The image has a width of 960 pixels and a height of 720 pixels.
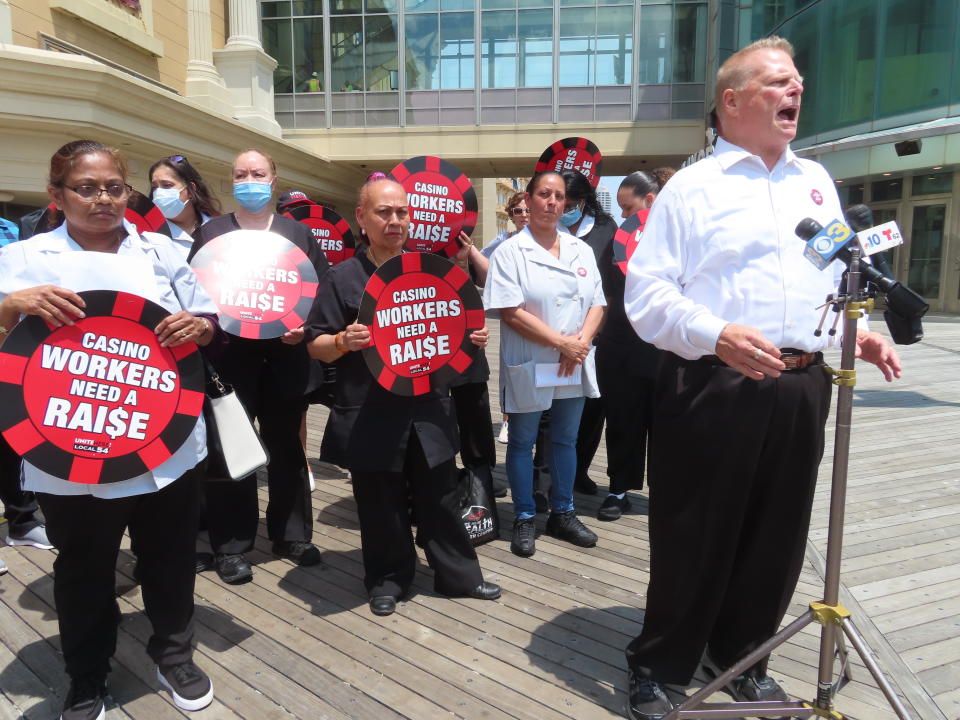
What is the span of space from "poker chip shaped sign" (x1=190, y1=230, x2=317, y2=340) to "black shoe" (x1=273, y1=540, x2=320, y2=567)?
1104 millimetres

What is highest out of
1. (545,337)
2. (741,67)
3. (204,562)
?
(741,67)

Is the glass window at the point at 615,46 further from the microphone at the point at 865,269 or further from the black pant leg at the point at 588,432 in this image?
the microphone at the point at 865,269

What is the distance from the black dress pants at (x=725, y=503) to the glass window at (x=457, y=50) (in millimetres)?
19707

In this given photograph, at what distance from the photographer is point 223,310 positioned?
10.1 feet

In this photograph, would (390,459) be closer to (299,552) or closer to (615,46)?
(299,552)

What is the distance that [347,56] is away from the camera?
20609mm

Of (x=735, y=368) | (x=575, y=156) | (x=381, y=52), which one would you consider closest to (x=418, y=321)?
(x=735, y=368)

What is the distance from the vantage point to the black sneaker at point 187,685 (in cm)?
233

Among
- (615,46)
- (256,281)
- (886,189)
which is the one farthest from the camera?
(615,46)

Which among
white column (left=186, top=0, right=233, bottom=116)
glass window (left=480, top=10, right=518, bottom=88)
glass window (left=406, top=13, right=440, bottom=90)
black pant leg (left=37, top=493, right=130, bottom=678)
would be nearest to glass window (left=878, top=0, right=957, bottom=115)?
glass window (left=480, top=10, right=518, bottom=88)

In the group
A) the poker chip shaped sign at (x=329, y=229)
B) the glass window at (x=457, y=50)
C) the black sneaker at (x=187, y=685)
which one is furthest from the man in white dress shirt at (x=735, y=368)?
the glass window at (x=457, y=50)

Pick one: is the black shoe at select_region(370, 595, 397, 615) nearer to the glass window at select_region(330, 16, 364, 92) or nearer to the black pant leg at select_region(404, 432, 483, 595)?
the black pant leg at select_region(404, 432, 483, 595)

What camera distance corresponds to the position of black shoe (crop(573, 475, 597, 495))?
447 centimetres

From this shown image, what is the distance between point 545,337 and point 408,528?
3.65 ft
